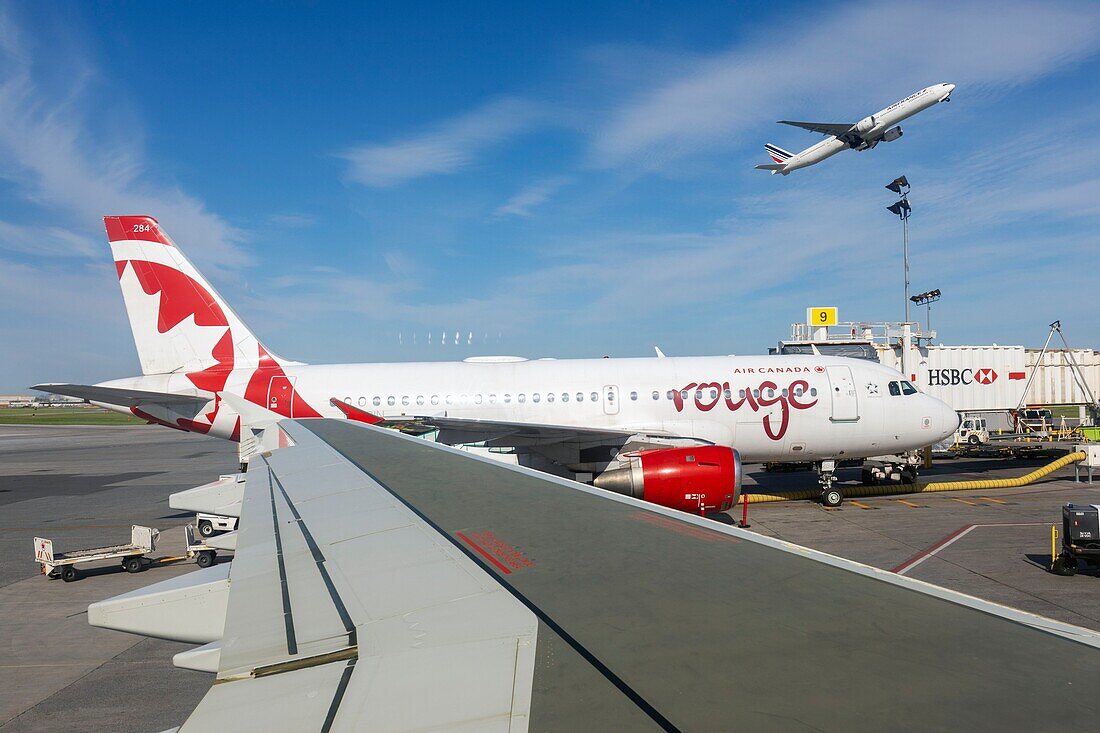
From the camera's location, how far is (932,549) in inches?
460

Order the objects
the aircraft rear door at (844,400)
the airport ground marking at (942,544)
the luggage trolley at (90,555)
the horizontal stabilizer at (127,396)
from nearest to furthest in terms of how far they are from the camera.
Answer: the airport ground marking at (942,544) < the luggage trolley at (90,555) < the horizontal stabilizer at (127,396) < the aircraft rear door at (844,400)

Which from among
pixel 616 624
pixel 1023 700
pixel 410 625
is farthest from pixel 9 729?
pixel 1023 700

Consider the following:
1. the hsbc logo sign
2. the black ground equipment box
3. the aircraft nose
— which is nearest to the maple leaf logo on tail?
the black ground equipment box

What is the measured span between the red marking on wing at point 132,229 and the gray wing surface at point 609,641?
17.0 meters

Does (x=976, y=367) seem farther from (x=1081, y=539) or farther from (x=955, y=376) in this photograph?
(x=1081, y=539)

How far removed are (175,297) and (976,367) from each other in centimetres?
2922

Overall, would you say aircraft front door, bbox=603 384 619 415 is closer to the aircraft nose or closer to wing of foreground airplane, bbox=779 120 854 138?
the aircraft nose

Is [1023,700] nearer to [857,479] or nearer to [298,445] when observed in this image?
[298,445]

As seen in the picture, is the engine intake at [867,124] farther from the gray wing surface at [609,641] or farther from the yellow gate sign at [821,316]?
the gray wing surface at [609,641]

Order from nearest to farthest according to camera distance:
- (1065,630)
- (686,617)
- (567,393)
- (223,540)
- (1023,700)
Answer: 1. (1023,700)
2. (1065,630)
3. (686,617)
4. (223,540)
5. (567,393)

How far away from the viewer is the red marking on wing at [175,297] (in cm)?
1722

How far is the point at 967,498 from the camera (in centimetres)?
1736

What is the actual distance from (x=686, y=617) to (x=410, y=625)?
0.93 meters

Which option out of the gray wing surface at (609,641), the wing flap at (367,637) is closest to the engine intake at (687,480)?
the gray wing surface at (609,641)
